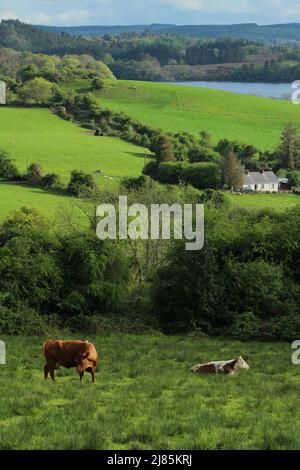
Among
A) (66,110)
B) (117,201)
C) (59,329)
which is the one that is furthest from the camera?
(66,110)

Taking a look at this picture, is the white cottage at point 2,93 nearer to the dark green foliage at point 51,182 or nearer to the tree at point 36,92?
the tree at point 36,92

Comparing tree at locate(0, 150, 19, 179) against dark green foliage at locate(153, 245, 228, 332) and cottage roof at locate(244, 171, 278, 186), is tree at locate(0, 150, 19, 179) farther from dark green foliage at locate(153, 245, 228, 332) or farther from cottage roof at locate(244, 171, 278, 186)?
dark green foliage at locate(153, 245, 228, 332)

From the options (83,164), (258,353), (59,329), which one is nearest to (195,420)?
(258,353)

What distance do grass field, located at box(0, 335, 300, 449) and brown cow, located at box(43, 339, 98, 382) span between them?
0.38 meters

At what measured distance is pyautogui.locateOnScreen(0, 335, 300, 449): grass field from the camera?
11.6 metres

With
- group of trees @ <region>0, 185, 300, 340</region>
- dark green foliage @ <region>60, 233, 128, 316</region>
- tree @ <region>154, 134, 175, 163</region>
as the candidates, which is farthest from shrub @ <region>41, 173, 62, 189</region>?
dark green foliage @ <region>60, 233, 128, 316</region>

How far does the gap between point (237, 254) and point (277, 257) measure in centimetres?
163

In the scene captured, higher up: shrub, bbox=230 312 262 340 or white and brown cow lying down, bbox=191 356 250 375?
white and brown cow lying down, bbox=191 356 250 375

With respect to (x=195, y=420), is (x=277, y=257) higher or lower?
lower

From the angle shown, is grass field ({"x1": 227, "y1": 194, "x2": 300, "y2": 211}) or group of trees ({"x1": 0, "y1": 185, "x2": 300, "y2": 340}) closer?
group of trees ({"x1": 0, "y1": 185, "x2": 300, "y2": 340})

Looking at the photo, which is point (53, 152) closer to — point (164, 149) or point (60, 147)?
point (60, 147)

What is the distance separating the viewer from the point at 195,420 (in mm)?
13016

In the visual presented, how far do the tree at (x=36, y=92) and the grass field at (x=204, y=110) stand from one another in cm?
1089

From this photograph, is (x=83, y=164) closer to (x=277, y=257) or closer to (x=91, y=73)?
(x=277, y=257)
